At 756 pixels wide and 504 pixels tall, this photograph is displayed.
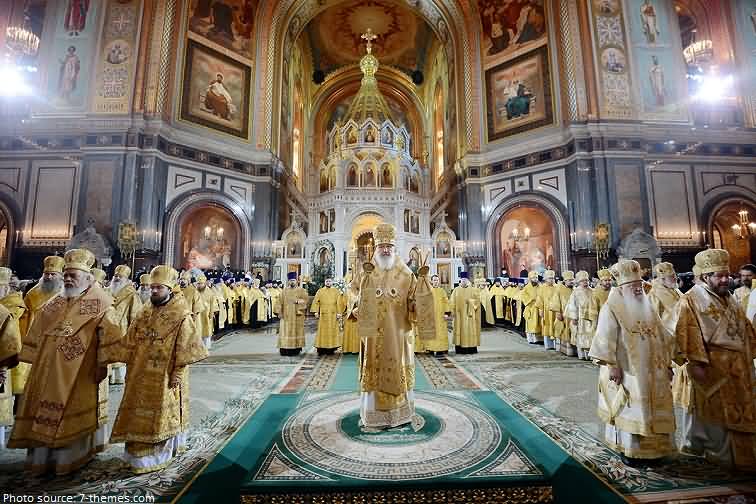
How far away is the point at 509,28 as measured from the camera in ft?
53.7

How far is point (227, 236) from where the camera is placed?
49.3ft

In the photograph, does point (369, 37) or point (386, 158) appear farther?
point (369, 37)

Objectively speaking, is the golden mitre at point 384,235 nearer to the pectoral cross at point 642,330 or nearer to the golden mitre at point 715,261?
the pectoral cross at point 642,330

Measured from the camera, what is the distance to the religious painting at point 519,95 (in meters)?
14.9

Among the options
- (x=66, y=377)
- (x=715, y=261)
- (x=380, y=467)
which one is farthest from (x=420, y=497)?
(x=715, y=261)

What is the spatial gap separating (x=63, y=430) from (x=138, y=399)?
1.75ft

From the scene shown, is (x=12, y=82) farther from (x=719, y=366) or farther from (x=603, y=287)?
(x=719, y=366)

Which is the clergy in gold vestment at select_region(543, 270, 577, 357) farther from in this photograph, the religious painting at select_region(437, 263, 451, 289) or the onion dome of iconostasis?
the onion dome of iconostasis

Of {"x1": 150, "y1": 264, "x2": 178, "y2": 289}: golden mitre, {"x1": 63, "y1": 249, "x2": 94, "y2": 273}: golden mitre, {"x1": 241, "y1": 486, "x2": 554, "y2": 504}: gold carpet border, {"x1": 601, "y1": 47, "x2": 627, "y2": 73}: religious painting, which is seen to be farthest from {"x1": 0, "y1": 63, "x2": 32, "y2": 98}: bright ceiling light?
{"x1": 601, "y1": 47, "x2": 627, "y2": 73}: religious painting

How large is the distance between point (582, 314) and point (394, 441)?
202 inches

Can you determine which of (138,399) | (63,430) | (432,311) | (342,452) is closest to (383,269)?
(432,311)

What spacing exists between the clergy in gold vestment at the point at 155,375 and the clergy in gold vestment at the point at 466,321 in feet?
20.2

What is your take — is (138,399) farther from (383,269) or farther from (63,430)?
(383,269)

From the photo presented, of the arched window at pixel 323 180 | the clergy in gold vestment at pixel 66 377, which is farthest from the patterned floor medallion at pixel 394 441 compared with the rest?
the arched window at pixel 323 180
